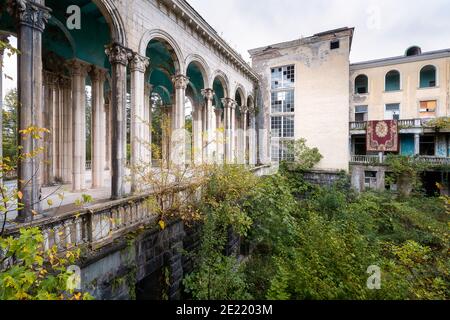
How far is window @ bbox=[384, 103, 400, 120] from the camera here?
23.9 metres

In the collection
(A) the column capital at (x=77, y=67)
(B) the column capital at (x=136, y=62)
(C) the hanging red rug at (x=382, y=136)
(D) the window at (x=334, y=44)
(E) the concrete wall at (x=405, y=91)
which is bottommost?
(C) the hanging red rug at (x=382, y=136)

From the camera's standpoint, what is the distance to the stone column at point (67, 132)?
9586 mm

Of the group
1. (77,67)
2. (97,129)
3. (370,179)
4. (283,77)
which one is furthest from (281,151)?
(77,67)

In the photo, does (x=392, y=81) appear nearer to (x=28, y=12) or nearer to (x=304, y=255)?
(x=304, y=255)

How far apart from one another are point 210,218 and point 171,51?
7.42 metres

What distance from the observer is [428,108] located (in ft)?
74.7

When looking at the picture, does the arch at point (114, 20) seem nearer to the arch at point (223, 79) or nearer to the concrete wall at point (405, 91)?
the arch at point (223, 79)

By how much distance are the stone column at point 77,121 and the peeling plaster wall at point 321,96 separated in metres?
15.7

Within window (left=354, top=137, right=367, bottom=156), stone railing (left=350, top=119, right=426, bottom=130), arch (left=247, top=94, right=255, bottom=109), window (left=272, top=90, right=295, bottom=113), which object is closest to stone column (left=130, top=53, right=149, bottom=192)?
arch (left=247, top=94, right=255, bottom=109)

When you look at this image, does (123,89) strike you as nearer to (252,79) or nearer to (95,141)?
(95,141)

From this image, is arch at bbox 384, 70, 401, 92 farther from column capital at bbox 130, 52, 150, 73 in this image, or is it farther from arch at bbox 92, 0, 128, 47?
arch at bbox 92, 0, 128, 47

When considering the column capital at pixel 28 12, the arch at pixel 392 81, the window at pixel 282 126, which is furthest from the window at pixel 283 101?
the column capital at pixel 28 12

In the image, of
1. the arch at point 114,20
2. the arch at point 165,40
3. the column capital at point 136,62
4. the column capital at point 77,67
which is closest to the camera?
the arch at point 114,20
